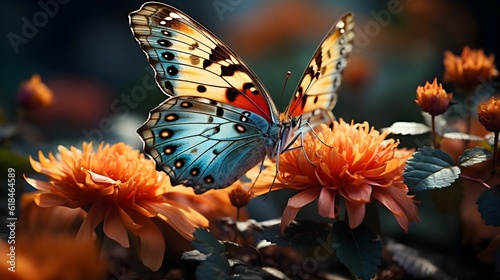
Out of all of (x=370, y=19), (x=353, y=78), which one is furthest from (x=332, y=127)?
(x=370, y=19)

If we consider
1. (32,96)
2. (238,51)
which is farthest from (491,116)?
(238,51)

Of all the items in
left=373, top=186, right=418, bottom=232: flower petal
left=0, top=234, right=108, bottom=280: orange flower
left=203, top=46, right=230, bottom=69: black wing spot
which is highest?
left=203, top=46, right=230, bottom=69: black wing spot

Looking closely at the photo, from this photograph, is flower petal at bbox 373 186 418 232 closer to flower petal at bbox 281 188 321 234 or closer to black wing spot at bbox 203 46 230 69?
flower petal at bbox 281 188 321 234

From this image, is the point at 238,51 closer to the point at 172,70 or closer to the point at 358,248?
the point at 172,70

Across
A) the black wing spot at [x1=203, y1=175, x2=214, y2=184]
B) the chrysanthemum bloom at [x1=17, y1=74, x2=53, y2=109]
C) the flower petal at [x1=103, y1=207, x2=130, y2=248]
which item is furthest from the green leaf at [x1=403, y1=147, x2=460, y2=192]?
the chrysanthemum bloom at [x1=17, y1=74, x2=53, y2=109]

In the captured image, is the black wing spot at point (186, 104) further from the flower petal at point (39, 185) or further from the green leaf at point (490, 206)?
the green leaf at point (490, 206)

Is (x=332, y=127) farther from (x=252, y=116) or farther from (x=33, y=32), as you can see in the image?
(x=33, y=32)
